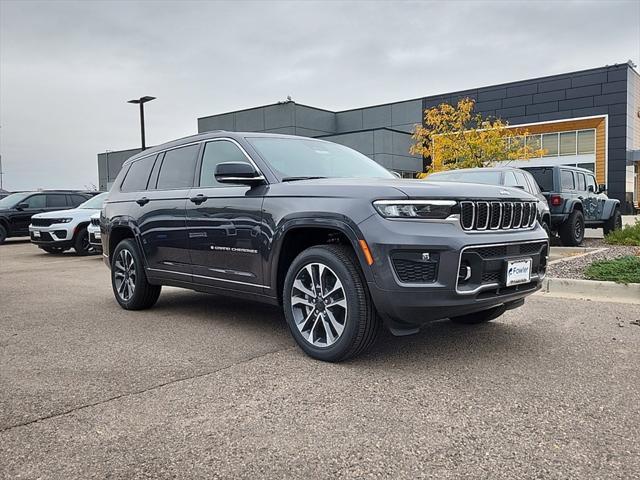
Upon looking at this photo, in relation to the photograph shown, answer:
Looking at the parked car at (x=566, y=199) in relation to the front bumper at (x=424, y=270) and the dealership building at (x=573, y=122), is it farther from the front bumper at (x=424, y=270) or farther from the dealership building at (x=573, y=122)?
the dealership building at (x=573, y=122)

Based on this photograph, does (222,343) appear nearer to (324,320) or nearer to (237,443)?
(324,320)

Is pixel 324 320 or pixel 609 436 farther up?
pixel 324 320

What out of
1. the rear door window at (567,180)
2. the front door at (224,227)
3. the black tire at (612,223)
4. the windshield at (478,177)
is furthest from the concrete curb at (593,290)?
the black tire at (612,223)

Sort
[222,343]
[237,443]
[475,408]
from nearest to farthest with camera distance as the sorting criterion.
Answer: [237,443] → [475,408] → [222,343]

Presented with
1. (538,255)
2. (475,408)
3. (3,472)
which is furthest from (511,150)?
(3,472)

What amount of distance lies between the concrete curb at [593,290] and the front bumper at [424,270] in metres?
3.13

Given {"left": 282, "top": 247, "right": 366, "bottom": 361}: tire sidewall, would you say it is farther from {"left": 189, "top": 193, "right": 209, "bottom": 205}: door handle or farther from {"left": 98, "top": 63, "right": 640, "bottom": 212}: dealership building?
{"left": 98, "top": 63, "right": 640, "bottom": 212}: dealership building

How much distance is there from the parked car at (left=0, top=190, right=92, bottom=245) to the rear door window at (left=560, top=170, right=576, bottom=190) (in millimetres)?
13802

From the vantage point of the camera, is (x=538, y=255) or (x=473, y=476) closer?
(x=473, y=476)

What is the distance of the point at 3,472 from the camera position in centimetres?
253

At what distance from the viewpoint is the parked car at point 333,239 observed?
12.1ft

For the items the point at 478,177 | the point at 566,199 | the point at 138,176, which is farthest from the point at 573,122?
the point at 138,176

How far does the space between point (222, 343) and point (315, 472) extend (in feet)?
7.62

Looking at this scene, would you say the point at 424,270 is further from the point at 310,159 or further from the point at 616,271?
the point at 616,271
